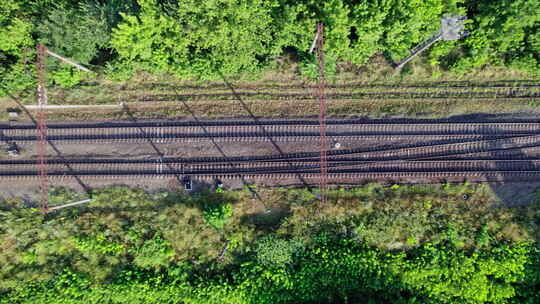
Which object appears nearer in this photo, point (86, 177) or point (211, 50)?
point (211, 50)

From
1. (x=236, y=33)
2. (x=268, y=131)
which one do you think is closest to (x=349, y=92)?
(x=268, y=131)

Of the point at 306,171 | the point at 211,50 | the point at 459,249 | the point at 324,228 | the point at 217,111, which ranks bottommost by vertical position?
the point at 459,249

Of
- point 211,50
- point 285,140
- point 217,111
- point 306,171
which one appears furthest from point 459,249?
point 211,50

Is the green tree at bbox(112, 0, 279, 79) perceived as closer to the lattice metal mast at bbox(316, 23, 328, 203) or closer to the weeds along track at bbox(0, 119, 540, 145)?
the weeds along track at bbox(0, 119, 540, 145)

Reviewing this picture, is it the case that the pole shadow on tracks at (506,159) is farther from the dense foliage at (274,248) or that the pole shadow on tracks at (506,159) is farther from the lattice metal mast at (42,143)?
the lattice metal mast at (42,143)

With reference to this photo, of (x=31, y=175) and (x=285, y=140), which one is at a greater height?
(x=285, y=140)

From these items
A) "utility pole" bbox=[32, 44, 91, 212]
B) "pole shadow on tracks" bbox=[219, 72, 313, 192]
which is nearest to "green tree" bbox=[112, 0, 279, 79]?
"pole shadow on tracks" bbox=[219, 72, 313, 192]

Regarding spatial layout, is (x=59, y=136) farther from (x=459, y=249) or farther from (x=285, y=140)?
(x=459, y=249)

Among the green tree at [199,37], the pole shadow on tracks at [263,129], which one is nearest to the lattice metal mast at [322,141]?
the pole shadow on tracks at [263,129]
